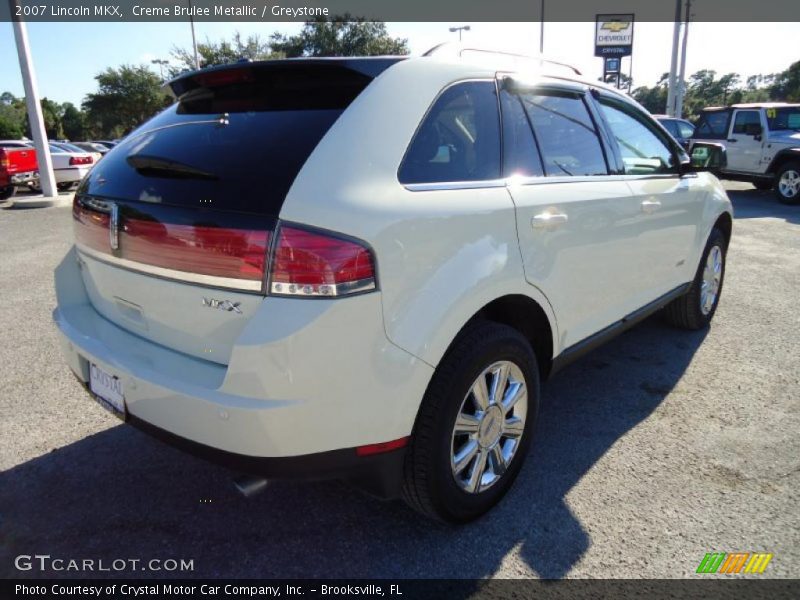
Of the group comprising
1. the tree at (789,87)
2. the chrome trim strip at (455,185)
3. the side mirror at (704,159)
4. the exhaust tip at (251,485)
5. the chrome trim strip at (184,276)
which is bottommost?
the exhaust tip at (251,485)

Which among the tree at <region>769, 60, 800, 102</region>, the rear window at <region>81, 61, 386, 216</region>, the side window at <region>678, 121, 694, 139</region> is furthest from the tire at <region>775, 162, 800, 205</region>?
the tree at <region>769, 60, 800, 102</region>

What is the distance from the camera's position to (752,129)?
12.3 metres

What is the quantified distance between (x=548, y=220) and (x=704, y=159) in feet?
7.20

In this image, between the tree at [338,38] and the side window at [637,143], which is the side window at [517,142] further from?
the tree at [338,38]

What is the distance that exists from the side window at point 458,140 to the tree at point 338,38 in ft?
153

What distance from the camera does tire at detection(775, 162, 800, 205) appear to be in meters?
11.6

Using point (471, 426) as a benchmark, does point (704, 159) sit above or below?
above

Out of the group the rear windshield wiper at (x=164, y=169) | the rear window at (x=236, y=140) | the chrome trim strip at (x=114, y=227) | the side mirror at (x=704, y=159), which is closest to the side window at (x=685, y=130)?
the side mirror at (x=704, y=159)

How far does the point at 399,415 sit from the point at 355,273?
1.66ft

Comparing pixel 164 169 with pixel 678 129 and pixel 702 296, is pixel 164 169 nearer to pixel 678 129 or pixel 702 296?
pixel 702 296

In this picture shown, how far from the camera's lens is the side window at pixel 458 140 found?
6.74ft

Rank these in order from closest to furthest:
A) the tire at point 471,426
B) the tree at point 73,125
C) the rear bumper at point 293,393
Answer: the rear bumper at point 293,393, the tire at point 471,426, the tree at point 73,125

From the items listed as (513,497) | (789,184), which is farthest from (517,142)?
(789,184)

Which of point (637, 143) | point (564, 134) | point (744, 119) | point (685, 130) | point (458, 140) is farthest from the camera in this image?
point (685, 130)
